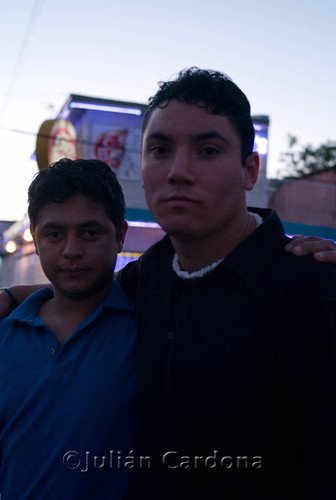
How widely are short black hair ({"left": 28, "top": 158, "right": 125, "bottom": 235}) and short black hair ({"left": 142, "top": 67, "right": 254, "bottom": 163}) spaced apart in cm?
46

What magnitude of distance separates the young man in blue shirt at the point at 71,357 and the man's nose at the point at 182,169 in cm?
60

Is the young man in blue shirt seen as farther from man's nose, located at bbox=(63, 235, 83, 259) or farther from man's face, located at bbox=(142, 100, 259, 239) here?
man's face, located at bbox=(142, 100, 259, 239)

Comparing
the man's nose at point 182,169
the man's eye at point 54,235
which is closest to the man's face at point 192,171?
the man's nose at point 182,169

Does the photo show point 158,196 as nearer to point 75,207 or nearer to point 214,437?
point 75,207

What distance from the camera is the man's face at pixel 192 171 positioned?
5.96ft

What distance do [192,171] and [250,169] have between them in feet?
0.99

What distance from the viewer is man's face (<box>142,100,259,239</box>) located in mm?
1817

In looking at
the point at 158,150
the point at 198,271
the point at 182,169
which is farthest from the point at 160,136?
the point at 198,271

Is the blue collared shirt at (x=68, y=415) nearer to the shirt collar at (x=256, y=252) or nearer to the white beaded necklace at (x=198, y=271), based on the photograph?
the white beaded necklace at (x=198, y=271)

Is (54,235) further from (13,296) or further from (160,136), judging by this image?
(160,136)

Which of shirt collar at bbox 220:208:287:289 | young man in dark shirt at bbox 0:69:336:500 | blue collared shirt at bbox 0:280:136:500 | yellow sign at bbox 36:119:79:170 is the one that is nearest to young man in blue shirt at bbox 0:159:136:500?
blue collared shirt at bbox 0:280:136:500

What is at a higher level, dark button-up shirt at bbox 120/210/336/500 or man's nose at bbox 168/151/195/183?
man's nose at bbox 168/151/195/183

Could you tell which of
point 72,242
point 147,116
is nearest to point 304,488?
point 72,242

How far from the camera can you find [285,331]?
1.71 metres
